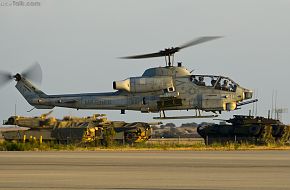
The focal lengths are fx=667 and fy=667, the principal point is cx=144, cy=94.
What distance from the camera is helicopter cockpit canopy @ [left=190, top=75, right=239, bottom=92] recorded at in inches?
1564

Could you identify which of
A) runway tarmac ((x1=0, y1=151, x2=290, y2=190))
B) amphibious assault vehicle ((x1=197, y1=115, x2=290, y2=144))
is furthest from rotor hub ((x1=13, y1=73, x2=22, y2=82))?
runway tarmac ((x1=0, y1=151, x2=290, y2=190))

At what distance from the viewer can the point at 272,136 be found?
44.9 metres

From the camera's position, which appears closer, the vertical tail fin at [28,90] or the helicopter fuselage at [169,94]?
the helicopter fuselage at [169,94]

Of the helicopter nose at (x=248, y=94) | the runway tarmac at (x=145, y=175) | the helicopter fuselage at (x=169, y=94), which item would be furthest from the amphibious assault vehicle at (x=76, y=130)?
the runway tarmac at (x=145, y=175)

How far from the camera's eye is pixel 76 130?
145 ft

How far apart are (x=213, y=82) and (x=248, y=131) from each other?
6719mm

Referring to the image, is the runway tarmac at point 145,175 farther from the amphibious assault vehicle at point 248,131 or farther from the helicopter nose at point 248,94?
the amphibious assault vehicle at point 248,131

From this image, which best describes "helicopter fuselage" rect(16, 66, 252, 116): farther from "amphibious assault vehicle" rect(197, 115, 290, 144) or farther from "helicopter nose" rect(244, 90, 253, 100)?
"amphibious assault vehicle" rect(197, 115, 290, 144)

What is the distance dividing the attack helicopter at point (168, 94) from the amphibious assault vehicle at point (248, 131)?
15.2 feet

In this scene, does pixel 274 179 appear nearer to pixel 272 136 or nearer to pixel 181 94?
pixel 181 94

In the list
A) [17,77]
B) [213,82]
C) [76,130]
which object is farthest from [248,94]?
[17,77]

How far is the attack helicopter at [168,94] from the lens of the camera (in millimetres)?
39469

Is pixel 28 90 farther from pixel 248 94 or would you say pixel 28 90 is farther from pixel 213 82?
pixel 248 94

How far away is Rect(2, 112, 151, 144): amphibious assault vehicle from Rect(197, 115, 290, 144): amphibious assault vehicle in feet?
15.5
